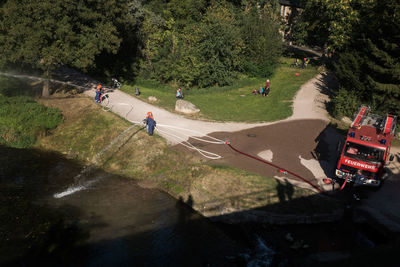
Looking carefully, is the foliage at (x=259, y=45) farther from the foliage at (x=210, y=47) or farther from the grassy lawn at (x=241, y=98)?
the grassy lawn at (x=241, y=98)

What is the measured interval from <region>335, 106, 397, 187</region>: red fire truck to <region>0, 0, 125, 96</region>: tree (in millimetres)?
22808

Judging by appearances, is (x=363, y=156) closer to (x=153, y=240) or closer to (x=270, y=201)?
(x=270, y=201)

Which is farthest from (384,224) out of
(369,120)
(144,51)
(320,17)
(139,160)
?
(320,17)

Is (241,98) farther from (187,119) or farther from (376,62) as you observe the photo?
(376,62)

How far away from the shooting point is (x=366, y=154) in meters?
18.4

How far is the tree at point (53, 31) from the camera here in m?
25.9

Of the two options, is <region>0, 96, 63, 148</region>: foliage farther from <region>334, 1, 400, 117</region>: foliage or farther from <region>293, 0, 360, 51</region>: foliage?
<region>293, 0, 360, 51</region>: foliage

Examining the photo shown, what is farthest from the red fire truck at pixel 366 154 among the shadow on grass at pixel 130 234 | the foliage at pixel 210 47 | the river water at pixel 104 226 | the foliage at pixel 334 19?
the foliage at pixel 210 47

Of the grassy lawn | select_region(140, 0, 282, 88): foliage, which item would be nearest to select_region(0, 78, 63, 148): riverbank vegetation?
the grassy lawn

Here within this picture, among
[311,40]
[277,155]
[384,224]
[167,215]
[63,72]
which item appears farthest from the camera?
[311,40]

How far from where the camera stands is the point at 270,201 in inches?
715

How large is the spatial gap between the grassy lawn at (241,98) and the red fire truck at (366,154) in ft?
37.8

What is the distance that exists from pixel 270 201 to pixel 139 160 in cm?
1011

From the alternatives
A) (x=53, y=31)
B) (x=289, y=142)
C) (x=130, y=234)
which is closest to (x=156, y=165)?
(x=130, y=234)
